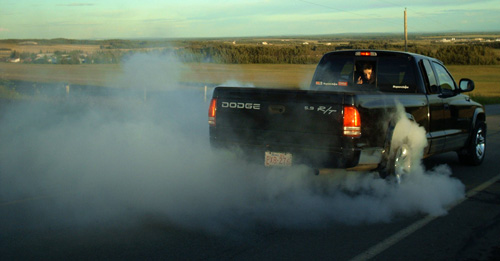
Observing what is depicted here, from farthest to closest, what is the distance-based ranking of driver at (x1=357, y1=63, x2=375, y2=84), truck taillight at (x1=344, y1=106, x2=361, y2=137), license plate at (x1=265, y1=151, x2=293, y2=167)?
driver at (x1=357, y1=63, x2=375, y2=84)
license plate at (x1=265, y1=151, x2=293, y2=167)
truck taillight at (x1=344, y1=106, x2=361, y2=137)

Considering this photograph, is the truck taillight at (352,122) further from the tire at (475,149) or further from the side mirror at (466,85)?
the tire at (475,149)

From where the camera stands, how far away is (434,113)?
7.87m

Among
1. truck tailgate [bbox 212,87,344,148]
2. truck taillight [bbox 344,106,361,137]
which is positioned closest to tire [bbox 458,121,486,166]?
truck taillight [bbox 344,106,361,137]

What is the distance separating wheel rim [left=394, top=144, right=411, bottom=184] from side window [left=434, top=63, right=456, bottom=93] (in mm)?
1633

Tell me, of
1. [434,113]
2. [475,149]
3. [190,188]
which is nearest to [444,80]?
[434,113]

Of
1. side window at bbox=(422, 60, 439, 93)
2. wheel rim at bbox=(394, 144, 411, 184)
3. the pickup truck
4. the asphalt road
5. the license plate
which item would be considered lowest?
the asphalt road

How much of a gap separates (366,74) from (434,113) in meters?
1.13

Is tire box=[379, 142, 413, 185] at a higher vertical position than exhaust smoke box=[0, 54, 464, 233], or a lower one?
higher

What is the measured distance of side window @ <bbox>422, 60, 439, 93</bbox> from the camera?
802 cm

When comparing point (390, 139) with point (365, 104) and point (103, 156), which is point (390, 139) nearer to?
point (365, 104)

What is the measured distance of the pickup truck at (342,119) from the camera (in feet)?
20.1

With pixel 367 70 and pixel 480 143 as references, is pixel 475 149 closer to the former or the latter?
pixel 480 143

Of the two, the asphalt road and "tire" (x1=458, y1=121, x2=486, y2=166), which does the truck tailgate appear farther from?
"tire" (x1=458, y1=121, x2=486, y2=166)

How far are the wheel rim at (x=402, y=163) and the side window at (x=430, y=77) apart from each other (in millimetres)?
1282
